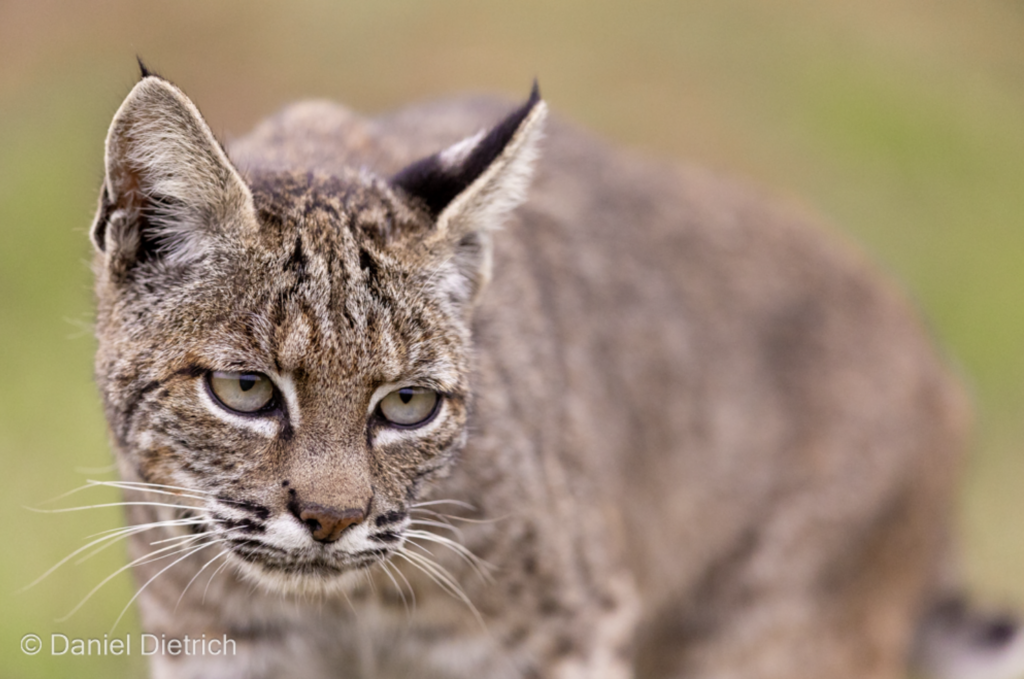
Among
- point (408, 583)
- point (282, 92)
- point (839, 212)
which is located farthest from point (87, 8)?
point (408, 583)

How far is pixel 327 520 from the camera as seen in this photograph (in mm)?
3715

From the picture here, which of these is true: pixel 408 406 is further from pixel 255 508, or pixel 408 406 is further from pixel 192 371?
pixel 192 371

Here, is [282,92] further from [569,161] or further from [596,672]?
[596,672]

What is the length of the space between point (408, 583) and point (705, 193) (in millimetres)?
3154

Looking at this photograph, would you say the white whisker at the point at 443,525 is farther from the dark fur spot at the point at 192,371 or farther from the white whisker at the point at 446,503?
the dark fur spot at the point at 192,371

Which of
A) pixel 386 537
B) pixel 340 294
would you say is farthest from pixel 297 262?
pixel 386 537

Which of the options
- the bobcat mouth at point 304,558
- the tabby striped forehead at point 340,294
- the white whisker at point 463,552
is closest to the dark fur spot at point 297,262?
the tabby striped forehead at point 340,294

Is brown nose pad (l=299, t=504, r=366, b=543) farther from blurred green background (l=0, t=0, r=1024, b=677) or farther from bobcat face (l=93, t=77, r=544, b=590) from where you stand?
blurred green background (l=0, t=0, r=1024, b=677)

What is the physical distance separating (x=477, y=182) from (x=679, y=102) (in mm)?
11750

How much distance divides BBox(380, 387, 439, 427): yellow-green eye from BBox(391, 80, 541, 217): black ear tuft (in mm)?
652

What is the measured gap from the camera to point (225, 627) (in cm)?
465

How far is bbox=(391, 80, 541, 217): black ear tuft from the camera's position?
405 cm

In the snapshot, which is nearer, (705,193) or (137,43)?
(705,193)

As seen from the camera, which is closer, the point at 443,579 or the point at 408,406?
the point at 408,406
